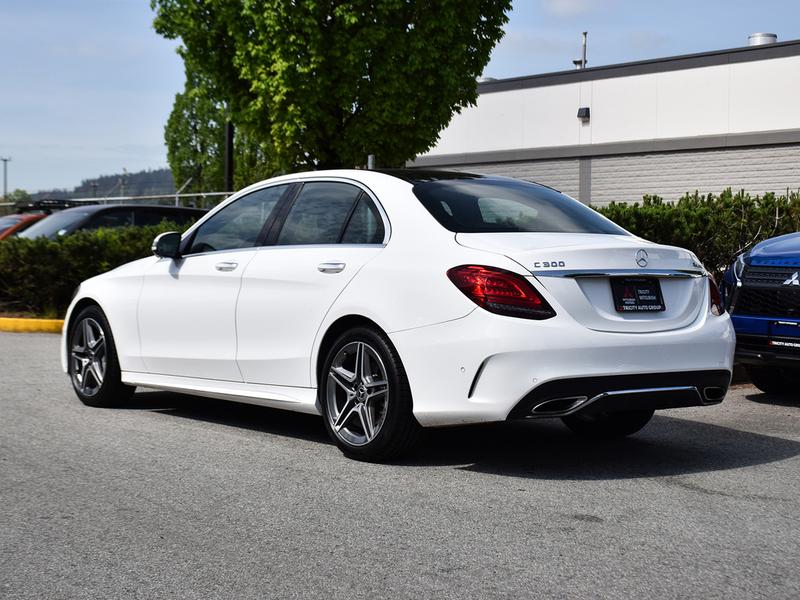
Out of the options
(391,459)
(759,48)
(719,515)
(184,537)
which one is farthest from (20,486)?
(759,48)

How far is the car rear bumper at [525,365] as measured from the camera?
5453 millimetres

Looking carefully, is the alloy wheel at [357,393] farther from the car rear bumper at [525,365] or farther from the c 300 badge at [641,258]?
the c 300 badge at [641,258]

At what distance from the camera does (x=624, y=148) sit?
28.0 m

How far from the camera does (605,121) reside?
28172mm

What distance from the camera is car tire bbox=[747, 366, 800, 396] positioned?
905 cm

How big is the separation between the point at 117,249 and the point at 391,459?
10.2 metres

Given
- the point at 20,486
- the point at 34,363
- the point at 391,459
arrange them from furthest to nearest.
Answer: the point at 34,363 < the point at 391,459 < the point at 20,486

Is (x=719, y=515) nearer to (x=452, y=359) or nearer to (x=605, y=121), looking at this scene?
(x=452, y=359)

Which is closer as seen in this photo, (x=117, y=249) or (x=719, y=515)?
(x=719, y=515)

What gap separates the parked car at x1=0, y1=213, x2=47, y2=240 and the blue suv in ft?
43.5

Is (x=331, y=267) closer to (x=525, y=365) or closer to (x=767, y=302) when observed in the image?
(x=525, y=365)

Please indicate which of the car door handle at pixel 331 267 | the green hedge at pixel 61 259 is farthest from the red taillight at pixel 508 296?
the green hedge at pixel 61 259

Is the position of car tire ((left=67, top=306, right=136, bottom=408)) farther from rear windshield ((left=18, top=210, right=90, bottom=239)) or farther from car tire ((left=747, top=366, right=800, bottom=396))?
rear windshield ((left=18, top=210, right=90, bottom=239))

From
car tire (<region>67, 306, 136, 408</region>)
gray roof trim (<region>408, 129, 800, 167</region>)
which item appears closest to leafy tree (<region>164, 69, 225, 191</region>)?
gray roof trim (<region>408, 129, 800, 167</region>)
